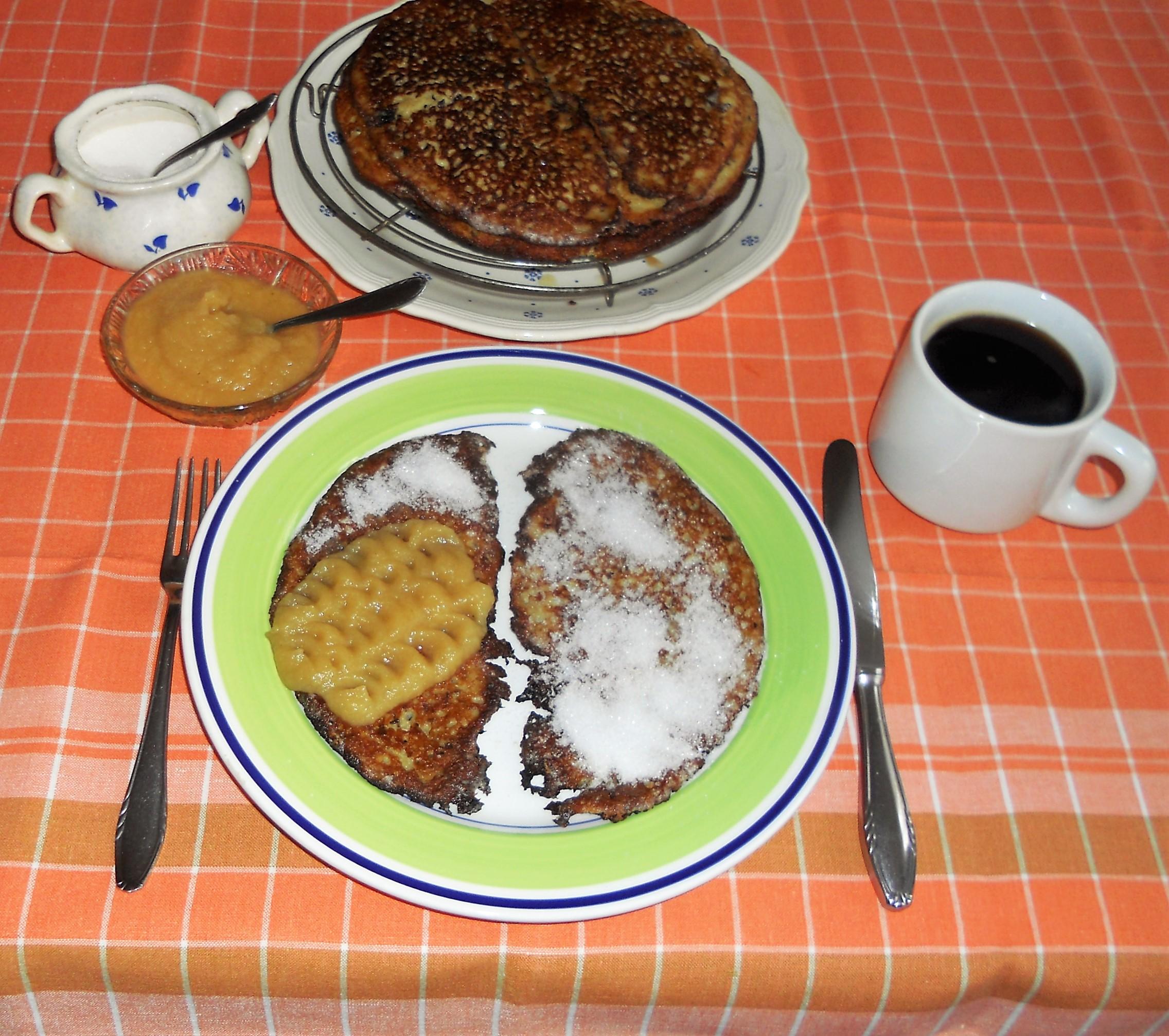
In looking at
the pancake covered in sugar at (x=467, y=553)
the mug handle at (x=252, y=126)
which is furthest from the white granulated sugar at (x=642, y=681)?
the mug handle at (x=252, y=126)

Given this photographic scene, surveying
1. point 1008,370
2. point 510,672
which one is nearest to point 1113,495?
point 1008,370

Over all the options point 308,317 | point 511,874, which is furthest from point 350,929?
point 308,317

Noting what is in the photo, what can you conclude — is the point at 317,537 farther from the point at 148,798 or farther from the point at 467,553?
the point at 148,798

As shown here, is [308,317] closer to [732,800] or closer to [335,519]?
[335,519]

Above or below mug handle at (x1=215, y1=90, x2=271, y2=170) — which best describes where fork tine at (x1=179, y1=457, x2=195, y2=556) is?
below

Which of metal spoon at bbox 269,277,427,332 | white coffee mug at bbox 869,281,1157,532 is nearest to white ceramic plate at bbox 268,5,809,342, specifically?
metal spoon at bbox 269,277,427,332

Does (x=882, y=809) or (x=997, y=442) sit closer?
(x=882, y=809)

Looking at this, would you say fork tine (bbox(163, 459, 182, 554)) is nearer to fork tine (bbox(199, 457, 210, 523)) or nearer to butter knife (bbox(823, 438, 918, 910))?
fork tine (bbox(199, 457, 210, 523))
